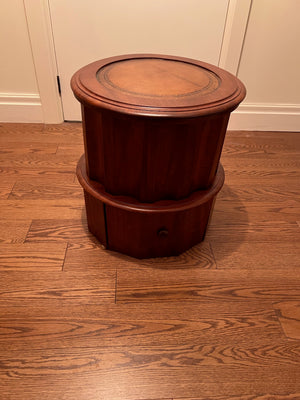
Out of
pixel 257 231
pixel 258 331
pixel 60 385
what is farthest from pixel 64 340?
pixel 257 231

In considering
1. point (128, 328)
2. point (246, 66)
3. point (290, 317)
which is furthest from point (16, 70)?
point (290, 317)

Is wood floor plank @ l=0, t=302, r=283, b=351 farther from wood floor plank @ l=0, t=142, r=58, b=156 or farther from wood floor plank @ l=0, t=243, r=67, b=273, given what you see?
wood floor plank @ l=0, t=142, r=58, b=156

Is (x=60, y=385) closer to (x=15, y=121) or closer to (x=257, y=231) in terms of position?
(x=257, y=231)

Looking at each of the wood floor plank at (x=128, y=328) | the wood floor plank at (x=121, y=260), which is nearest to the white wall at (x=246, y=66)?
the wood floor plank at (x=121, y=260)

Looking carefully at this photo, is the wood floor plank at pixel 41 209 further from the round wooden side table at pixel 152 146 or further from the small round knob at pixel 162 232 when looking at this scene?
the small round knob at pixel 162 232

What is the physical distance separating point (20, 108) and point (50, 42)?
541mm

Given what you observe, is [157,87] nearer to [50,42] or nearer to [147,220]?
[147,220]

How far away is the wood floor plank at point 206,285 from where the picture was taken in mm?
1149

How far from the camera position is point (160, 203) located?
3.55 ft

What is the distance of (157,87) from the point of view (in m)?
1.01

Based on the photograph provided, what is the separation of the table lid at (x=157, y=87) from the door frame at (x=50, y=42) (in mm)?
853

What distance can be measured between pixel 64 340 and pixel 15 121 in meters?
1.82

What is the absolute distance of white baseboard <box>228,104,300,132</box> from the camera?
223 cm

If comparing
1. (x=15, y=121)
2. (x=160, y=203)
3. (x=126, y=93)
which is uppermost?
(x=126, y=93)
